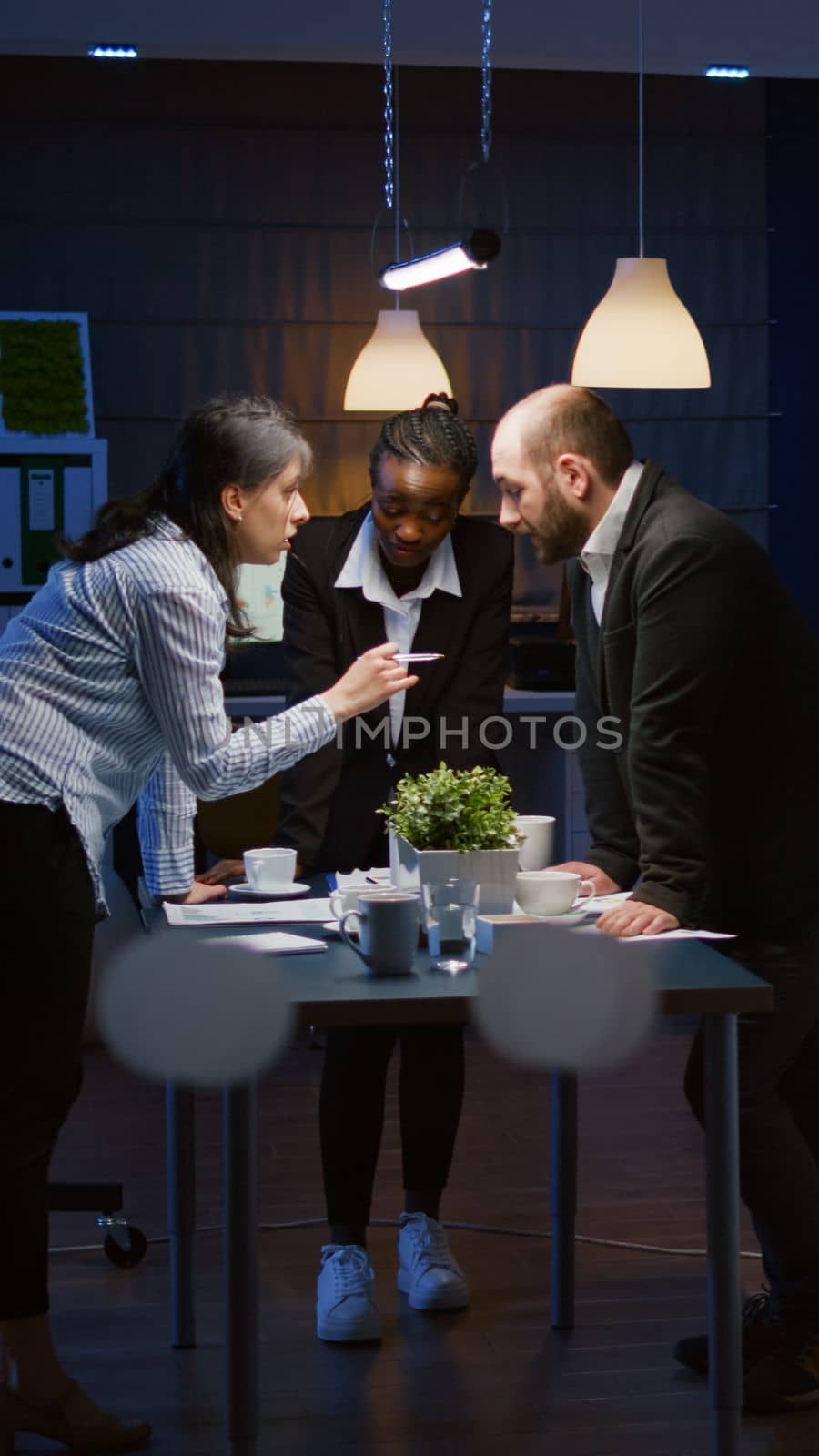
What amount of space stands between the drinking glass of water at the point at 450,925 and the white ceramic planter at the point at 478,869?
29 millimetres

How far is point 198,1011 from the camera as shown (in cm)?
215

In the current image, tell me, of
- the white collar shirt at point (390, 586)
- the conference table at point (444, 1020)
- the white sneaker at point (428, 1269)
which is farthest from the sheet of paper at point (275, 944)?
the white sneaker at point (428, 1269)

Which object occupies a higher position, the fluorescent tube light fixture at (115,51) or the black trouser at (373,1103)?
the fluorescent tube light fixture at (115,51)

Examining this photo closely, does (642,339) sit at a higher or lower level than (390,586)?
higher

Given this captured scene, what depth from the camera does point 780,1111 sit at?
2525 millimetres

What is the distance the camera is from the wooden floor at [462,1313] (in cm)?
258

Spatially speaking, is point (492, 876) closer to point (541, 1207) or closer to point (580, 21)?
point (541, 1207)

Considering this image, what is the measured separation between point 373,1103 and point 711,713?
38.5 inches

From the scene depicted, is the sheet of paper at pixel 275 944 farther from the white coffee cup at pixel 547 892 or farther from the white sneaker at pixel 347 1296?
the white sneaker at pixel 347 1296

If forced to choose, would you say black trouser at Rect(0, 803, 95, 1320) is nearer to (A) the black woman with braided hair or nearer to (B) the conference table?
(B) the conference table

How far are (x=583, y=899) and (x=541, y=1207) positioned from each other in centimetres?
131

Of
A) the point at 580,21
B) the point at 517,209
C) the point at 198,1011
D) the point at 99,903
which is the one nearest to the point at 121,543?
the point at 99,903

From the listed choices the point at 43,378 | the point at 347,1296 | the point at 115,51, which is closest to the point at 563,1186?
the point at 347,1296
